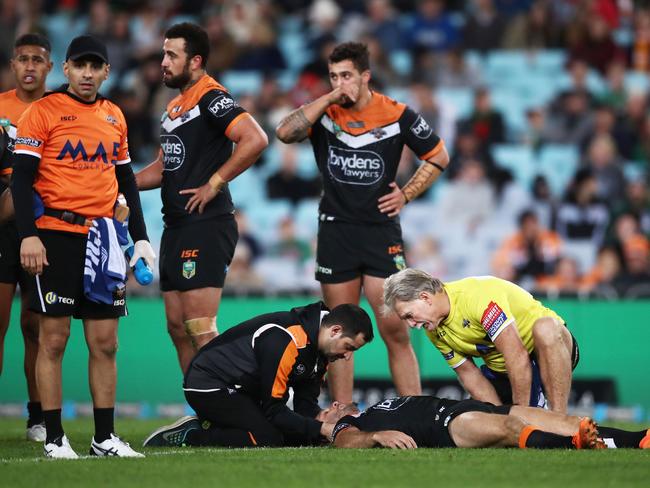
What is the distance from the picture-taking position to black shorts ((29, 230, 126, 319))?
7363mm

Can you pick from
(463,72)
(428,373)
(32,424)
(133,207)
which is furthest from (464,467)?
(463,72)

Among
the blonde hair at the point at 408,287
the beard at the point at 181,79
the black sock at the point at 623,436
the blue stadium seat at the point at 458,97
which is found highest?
the blue stadium seat at the point at 458,97

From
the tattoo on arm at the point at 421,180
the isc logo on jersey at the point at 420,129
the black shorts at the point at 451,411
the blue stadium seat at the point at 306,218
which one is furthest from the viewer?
the blue stadium seat at the point at 306,218

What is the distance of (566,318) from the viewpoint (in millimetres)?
12258

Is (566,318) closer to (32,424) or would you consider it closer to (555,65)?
(32,424)

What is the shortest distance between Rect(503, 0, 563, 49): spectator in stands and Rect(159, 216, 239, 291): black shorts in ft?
34.1

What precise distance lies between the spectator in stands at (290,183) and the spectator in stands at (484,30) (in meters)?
3.50

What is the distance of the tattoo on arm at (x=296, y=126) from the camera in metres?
9.45

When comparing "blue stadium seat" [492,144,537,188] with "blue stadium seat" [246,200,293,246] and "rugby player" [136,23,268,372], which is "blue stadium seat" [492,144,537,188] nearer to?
"blue stadium seat" [246,200,293,246]

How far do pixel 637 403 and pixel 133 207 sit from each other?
20.7 feet

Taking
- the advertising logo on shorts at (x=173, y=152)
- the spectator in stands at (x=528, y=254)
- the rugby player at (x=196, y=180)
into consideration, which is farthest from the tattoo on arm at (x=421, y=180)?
the spectator in stands at (x=528, y=254)

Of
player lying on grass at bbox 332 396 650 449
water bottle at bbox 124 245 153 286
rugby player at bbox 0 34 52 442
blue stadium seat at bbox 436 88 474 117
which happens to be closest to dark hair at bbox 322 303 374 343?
player lying on grass at bbox 332 396 650 449

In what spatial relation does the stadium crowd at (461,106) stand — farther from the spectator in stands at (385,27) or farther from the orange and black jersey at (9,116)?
the orange and black jersey at (9,116)

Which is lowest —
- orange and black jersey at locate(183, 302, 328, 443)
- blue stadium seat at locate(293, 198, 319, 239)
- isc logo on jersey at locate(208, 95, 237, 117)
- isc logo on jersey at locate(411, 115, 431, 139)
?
orange and black jersey at locate(183, 302, 328, 443)
